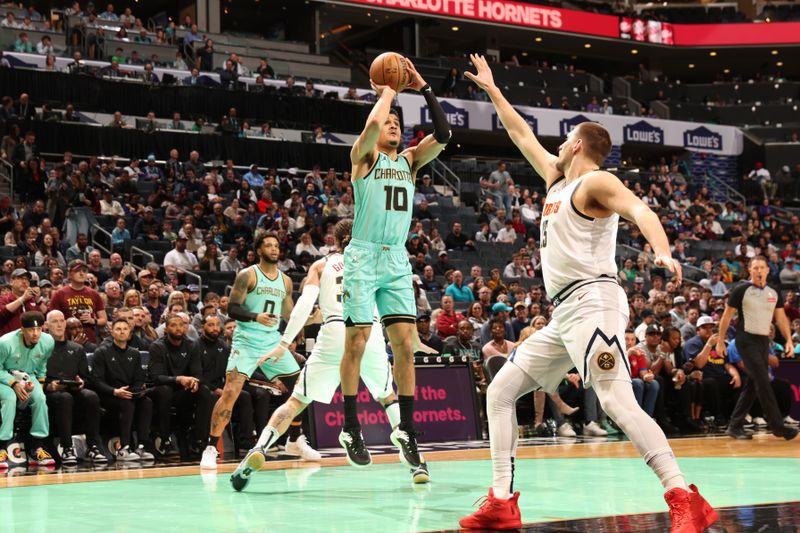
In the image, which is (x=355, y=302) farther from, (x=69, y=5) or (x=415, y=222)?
(x=69, y=5)

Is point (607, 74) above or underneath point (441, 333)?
above

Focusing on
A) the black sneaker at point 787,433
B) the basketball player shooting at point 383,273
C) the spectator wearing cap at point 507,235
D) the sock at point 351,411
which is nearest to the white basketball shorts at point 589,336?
the basketball player shooting at point 383,273

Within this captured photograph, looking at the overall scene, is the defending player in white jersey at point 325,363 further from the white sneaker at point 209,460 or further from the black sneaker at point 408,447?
the white sneaker at point 209,460

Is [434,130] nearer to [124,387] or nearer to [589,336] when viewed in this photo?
[589,336]

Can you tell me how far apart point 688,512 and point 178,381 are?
7.54 meters

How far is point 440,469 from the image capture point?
342 inches

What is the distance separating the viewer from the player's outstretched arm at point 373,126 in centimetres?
674

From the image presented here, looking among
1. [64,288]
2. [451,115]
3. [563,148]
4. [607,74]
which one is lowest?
[64,288]

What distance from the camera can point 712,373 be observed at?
15.2m

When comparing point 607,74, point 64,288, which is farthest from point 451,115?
point 64,288

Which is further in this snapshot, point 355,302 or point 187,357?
point 187,357

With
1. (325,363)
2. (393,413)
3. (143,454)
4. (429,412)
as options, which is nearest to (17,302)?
(143,454)

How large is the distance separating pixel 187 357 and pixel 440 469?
158 inches

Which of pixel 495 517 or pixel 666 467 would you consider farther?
pixel 495 517
